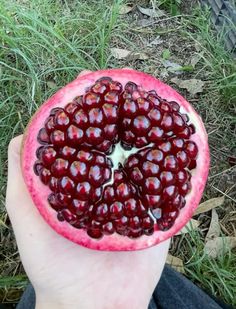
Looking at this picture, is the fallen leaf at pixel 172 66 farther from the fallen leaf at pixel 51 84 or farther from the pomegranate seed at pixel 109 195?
the pomegranate seed at pixel 109 195

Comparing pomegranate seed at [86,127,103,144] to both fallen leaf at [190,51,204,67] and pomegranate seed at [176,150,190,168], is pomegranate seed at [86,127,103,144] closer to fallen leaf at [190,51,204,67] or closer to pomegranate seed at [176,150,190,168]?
pomegranate seed at [176,150,190,168]

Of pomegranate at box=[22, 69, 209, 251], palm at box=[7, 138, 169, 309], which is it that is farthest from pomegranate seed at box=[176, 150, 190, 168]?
palm at box=[7, 138, 169, 309]

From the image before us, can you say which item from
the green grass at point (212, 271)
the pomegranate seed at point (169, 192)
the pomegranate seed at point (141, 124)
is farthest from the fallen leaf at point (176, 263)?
the pomegranate seed at point (141, 124)

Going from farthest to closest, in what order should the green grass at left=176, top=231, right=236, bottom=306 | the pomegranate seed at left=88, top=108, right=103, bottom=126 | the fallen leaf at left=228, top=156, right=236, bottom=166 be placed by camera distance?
1. the fallen leaf at left=228, top=156, right=236, bottom=166
2. the green grass at left=176, top=231, right=236, bottom=306
3. the pomegranate seed at left=88, top=108, right=103, bottom=126

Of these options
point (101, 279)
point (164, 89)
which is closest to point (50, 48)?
point (164, 89)

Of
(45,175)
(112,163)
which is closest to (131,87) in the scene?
(112,163)

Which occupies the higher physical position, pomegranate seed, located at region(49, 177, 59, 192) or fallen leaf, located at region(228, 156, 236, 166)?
pomegranate seed, located at region(49, 177, 59, 192)

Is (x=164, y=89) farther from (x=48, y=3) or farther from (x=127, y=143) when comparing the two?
(x=48, y=3)
